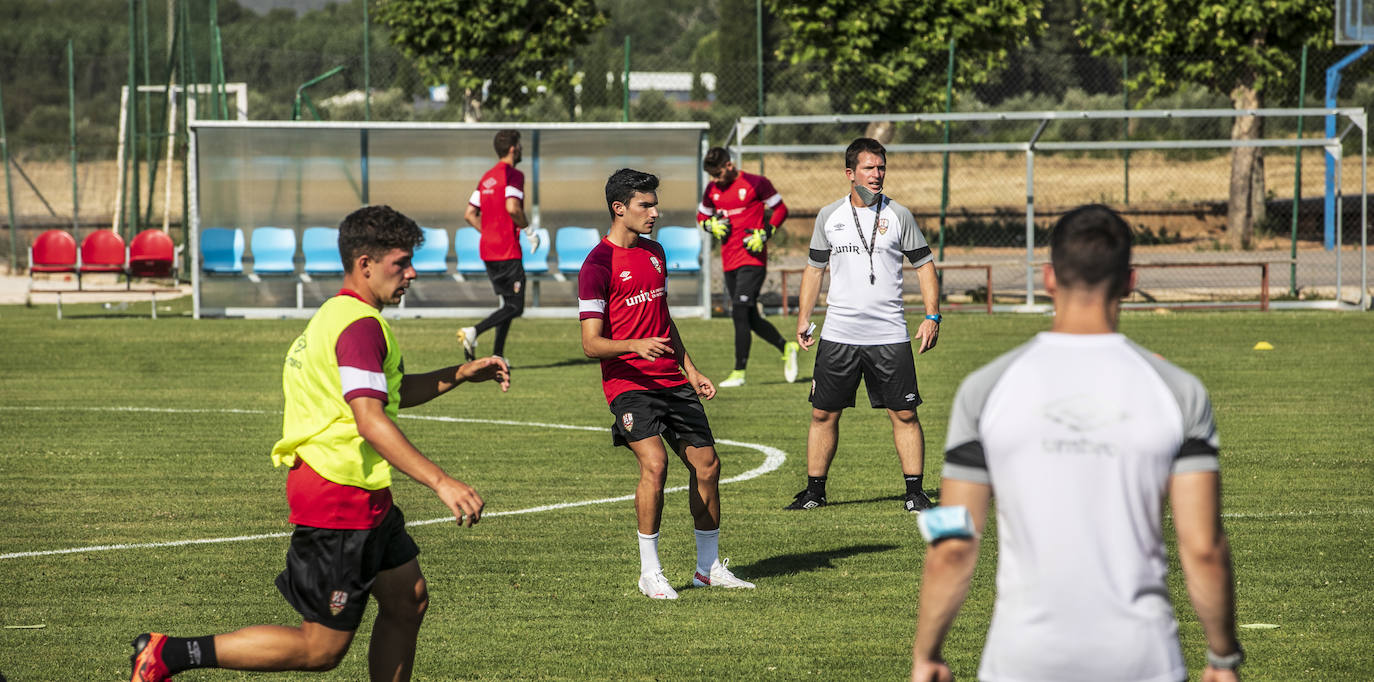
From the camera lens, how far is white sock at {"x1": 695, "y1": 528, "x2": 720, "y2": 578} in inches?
269

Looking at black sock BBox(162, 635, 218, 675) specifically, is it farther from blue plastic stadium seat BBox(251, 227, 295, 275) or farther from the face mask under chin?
blue plastic stadium seat BBox(251, 227, 295, 275)

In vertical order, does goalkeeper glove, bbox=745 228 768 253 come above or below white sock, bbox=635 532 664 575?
above

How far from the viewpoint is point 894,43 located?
29375mm

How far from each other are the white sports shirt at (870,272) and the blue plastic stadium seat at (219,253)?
15166 millimetres

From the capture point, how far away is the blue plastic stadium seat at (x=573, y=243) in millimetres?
22234

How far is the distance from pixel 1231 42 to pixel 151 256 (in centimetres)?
1963

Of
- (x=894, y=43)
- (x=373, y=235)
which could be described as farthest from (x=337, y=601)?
(x=894, y=43)

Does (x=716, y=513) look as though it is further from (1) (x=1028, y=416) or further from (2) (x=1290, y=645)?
(1) (x=1028, y=416)

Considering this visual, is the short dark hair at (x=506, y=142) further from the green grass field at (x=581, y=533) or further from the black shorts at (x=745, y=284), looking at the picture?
the black shorts at (x=745, y=284)

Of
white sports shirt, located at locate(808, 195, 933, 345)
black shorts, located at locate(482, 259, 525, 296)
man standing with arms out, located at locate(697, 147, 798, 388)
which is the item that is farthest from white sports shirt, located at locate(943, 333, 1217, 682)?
black shorts, located at locate(482, 259, 525, 296)

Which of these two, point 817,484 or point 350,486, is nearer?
point 350,486

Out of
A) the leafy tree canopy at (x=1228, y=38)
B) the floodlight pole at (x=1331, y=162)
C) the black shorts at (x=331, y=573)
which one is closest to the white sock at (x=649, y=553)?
the black shorts at (x=331, y=573)

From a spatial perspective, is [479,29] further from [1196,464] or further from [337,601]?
[1196,464]

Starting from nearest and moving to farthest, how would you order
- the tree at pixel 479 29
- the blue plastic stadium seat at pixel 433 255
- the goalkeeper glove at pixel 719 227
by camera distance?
the goalkeeper glove at pixel 719 227, the blue plastic stadium seat at pixel 433 255, the tree at pixel 479 29
